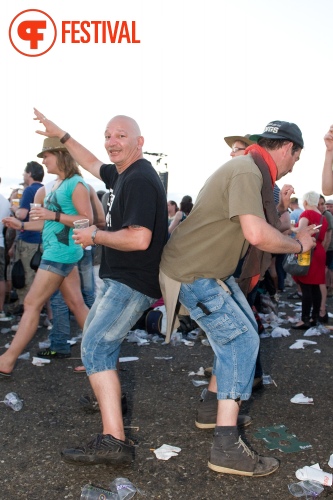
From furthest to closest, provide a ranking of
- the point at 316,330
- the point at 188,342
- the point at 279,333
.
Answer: the point at 316,330 → the point at 279,333 → the point at 188,342

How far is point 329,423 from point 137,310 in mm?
1895

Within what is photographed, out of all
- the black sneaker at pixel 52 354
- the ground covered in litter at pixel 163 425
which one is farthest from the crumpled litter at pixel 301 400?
the black sneaker at pixel 52 354

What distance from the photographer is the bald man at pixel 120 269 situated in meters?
3.45

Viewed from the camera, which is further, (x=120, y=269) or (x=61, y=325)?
(x=61, y=325)

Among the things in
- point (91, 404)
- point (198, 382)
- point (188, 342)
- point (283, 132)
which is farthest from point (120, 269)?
point (188, 342)

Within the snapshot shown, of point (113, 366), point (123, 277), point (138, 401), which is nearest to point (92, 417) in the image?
point (138, 401)

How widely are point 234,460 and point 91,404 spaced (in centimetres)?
156

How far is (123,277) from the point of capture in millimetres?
3619

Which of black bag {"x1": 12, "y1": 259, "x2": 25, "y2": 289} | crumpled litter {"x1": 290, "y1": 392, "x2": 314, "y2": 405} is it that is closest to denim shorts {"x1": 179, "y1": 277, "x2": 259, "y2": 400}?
crumpled litter {"x1": 290, "y1": 392, "x2": 314, "y2": 405}

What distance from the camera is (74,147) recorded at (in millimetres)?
4387

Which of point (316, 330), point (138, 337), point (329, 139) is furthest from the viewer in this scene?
point (316, 330)

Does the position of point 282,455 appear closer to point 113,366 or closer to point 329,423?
point 329,423

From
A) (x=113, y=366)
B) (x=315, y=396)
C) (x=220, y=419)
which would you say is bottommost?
(x=315, y=396)

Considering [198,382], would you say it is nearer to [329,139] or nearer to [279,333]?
[329,139]
